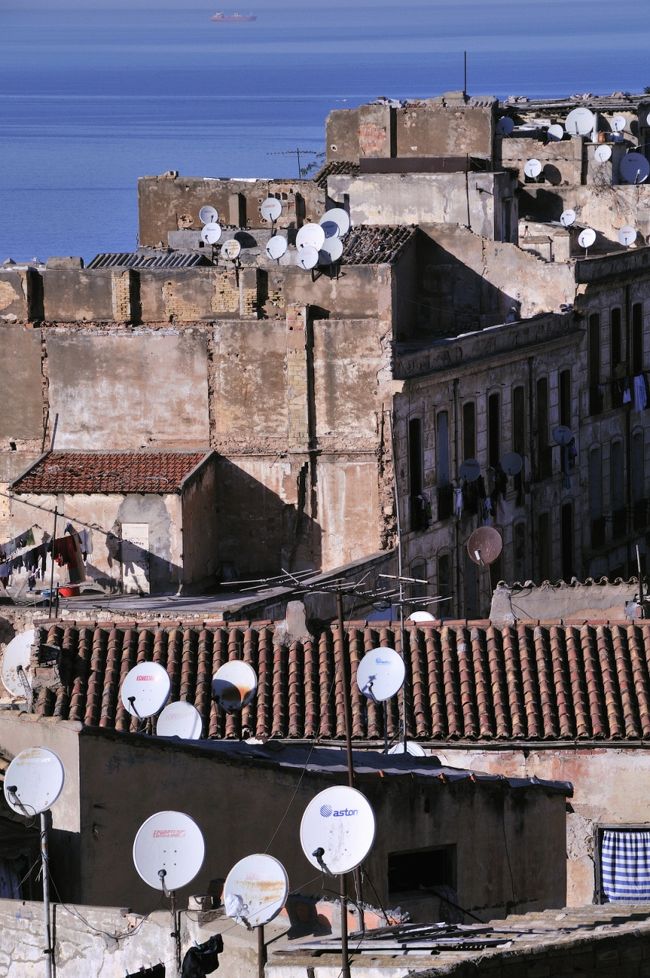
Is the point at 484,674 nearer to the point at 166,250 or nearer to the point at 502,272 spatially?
the point at 502,272

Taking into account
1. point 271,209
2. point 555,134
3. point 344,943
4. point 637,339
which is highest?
point 555,134

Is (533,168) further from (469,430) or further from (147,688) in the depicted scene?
(147,688)

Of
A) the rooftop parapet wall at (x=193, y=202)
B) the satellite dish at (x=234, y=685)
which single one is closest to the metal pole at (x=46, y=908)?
the satellite dish at (x=234, y=685)

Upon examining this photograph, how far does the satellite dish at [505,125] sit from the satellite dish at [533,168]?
2.47 meters

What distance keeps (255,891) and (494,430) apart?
37938 millimetres

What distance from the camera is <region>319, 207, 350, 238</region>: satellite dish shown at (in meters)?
56.7

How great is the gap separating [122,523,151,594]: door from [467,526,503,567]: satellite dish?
749 cm

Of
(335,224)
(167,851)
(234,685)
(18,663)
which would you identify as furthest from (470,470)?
(167,851)

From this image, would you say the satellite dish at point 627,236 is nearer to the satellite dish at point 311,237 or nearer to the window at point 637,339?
the window at point 637,339

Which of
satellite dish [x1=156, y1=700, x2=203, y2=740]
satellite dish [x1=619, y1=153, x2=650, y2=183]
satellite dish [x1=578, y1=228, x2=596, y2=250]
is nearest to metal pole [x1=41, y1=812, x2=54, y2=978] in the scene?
satellite dish [x1=156, y1=700, x2=203, y2=740]

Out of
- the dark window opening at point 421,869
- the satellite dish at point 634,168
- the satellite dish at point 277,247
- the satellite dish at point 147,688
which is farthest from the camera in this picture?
the satellite dish at point 634,168

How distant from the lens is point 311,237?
54.3 m

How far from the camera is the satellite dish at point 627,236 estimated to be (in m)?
72.5

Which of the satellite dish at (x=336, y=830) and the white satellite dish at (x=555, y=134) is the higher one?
the white satellite dish at (x=555, y=134)
